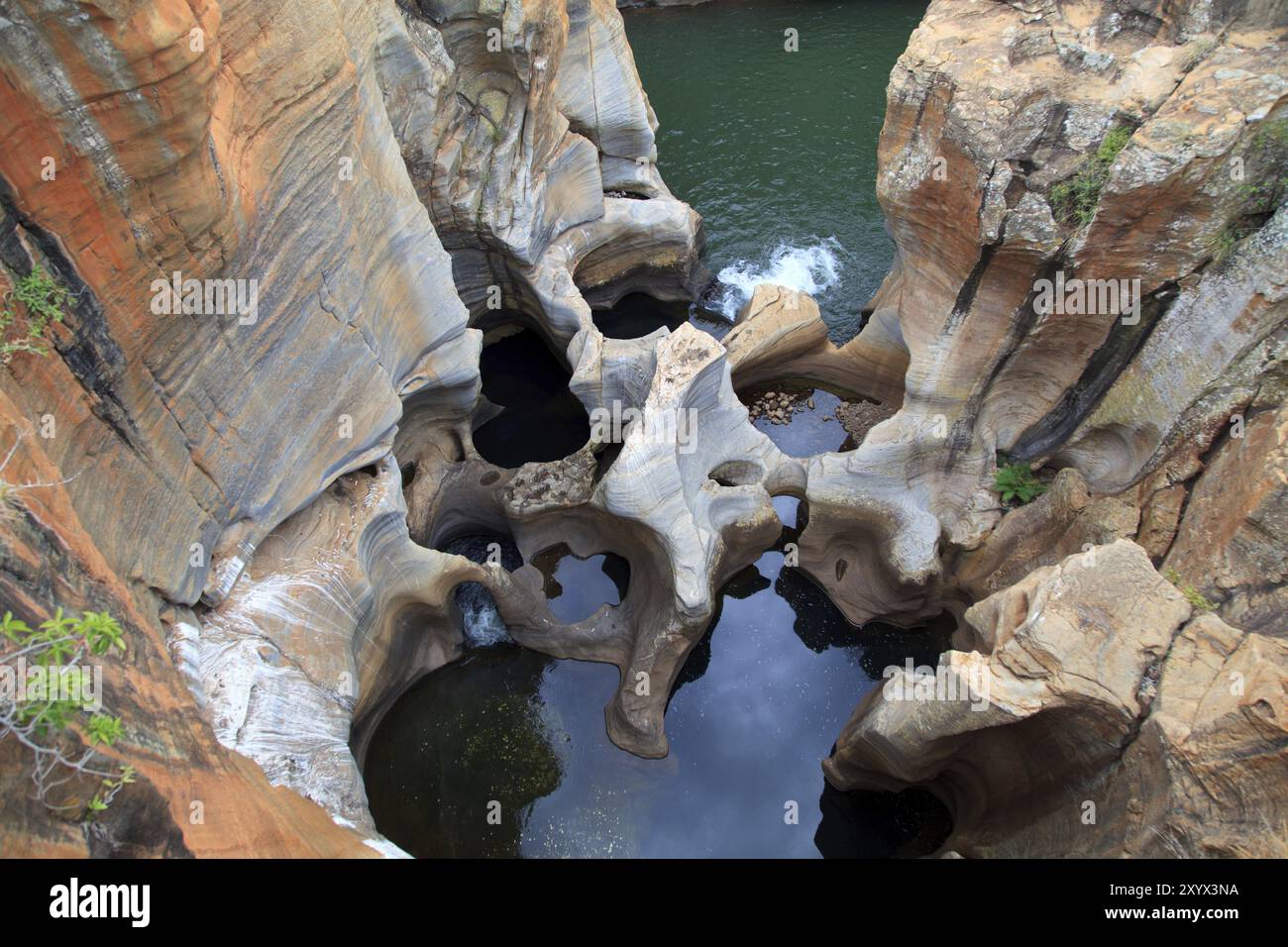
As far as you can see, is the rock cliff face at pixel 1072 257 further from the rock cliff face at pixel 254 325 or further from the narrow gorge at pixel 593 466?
the rock cliff face at pixel 254 325

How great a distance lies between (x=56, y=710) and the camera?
4.43 m

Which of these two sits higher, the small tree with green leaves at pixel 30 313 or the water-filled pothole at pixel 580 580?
the small tree with green leaves at pixel 30 313

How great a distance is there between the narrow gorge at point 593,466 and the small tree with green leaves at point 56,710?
0.10ft

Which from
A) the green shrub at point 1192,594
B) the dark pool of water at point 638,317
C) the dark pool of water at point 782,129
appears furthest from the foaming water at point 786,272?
the green shrub at point 1192,594

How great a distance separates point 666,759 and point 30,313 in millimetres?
7912

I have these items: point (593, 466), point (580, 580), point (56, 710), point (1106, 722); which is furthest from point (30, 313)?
point (1106, 722)

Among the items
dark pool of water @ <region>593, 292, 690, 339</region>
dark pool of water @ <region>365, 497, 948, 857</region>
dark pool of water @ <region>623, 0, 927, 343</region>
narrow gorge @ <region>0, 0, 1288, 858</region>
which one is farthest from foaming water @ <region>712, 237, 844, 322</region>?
dark pool of water @ <region>365, 497, 948, 857</region>

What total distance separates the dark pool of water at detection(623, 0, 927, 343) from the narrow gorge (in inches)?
97.4

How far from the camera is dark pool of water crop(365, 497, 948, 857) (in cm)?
971

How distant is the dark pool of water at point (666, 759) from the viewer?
9.71 m

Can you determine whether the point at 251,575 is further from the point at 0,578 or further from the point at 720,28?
the point at 720,28

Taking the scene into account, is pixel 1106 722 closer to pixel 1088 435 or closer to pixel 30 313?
pixel 1088 435

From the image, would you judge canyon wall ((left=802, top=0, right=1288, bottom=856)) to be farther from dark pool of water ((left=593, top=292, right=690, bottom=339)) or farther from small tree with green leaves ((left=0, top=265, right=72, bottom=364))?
small tree with green leaves ((left=0, top=265, right=72, bottom=364))

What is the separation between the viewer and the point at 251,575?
8.13 m
